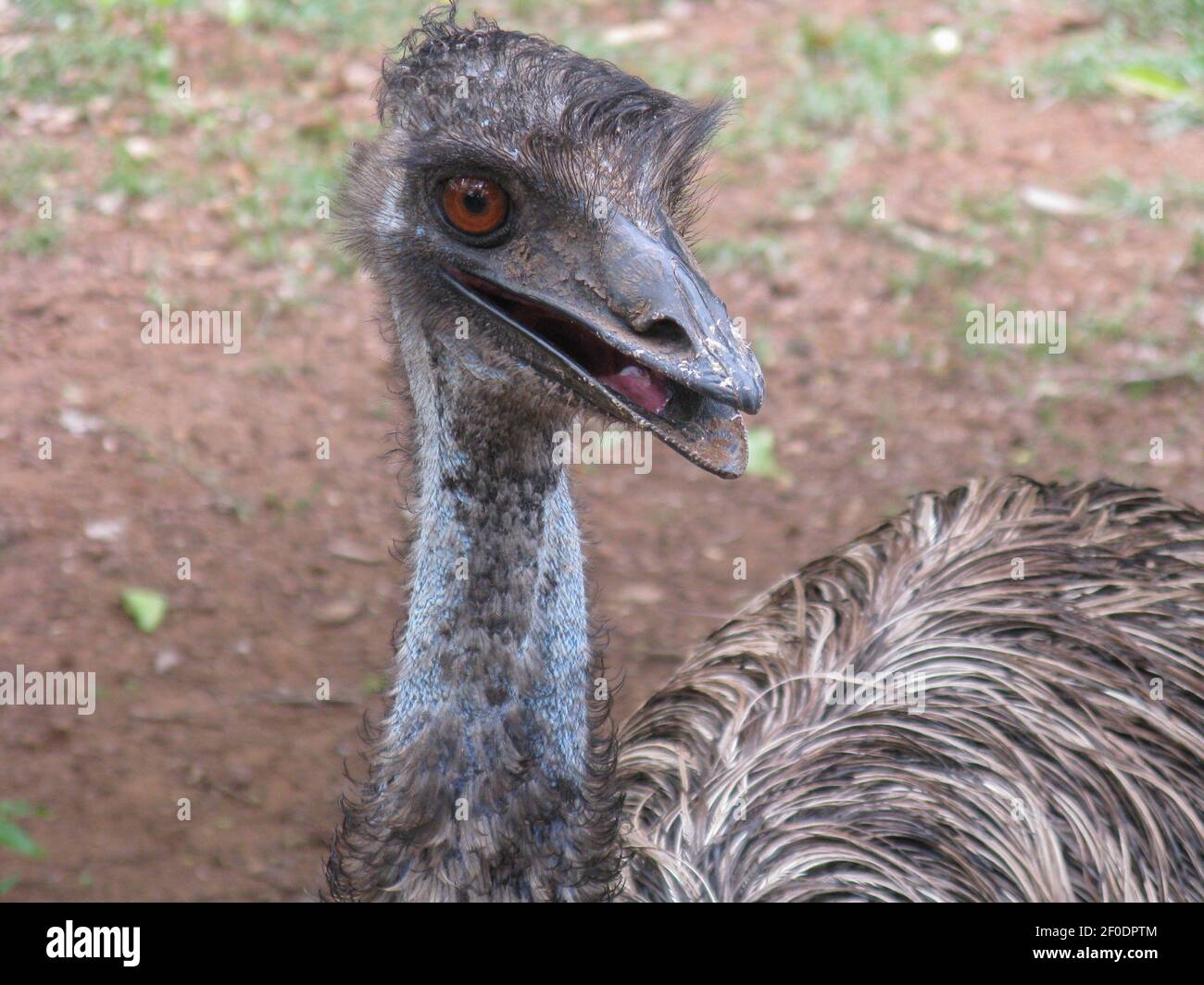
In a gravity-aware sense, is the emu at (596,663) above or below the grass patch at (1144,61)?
below

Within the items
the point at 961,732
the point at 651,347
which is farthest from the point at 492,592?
the point at 961,732

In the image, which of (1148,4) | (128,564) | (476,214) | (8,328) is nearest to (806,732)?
(476,214)

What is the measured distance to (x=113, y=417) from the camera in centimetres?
485

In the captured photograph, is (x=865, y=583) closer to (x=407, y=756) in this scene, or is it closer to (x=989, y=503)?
(x=989, y=503)

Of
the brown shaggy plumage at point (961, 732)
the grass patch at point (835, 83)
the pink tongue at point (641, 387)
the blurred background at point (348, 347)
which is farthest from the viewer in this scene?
the grass patch at point (835, 83)

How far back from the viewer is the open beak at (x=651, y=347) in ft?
6.99

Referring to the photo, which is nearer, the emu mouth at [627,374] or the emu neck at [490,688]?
the emu mouth at [627,374]

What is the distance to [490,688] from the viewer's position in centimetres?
233

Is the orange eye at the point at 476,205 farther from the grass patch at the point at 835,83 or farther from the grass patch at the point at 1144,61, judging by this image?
the grass patch at the point at 1144,61

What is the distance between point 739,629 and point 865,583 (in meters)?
0.30

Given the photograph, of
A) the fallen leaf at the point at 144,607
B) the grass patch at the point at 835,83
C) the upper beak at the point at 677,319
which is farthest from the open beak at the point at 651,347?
the grass patch at the point at 835,83

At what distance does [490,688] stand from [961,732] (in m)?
1.12

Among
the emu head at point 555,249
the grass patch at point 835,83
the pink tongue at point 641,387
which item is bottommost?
the pink tongue at point 641,387

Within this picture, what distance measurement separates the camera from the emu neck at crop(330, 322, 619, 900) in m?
2.32
